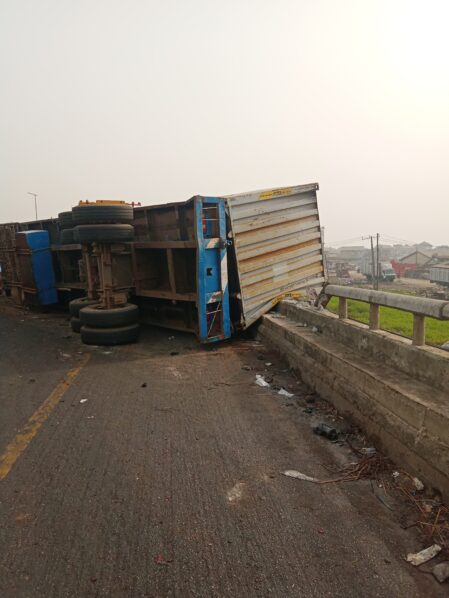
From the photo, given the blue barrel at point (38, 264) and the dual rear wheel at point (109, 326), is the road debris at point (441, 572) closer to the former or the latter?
the dual rear wheel at point (109, 326)

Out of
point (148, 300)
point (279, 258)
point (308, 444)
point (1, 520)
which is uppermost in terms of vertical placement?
point (279, 258)

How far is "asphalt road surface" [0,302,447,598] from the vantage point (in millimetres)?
2076

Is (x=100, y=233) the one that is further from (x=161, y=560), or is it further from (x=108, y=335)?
(x=161, y=560)

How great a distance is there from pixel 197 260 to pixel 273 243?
1.91 meters

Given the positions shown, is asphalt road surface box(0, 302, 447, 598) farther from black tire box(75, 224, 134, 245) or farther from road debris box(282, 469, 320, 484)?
black tire box(75, 224, 134, 245)

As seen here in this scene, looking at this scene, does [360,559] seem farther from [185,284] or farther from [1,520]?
[185,284]

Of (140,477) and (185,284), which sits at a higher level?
(185,284)

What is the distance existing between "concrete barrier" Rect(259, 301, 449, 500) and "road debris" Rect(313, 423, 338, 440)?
248 millimetres

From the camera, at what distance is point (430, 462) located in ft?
8.85

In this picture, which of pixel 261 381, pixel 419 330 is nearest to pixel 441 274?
pixel 261 381

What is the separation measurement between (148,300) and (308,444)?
6.13 meters

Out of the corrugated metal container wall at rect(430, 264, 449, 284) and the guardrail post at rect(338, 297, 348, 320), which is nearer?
the guardrail post at rect(338, 297, 348, 320)

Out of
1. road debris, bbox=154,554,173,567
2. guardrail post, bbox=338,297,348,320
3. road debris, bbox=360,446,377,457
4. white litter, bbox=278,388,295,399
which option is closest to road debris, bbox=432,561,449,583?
road debris, bbox=360,446,377,457

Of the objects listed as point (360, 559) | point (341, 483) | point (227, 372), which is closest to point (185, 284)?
point (227, 372)
